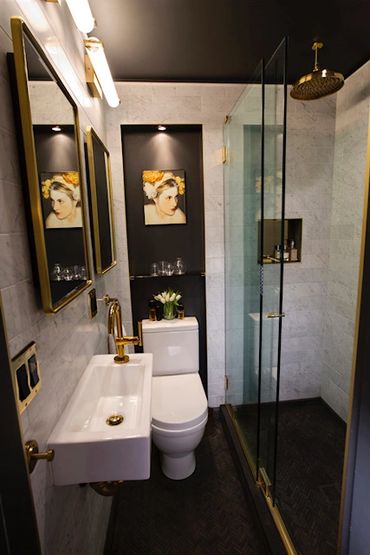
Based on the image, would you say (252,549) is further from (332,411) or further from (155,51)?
(155,51)

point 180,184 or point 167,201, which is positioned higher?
point 180,184

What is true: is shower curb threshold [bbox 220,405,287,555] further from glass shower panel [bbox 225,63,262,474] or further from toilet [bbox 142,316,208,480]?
toilet [bbox 142,316,208,480]

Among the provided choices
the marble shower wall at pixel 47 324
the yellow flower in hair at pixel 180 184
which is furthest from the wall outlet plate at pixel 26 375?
the yellow flower in hair at pixel 180 184

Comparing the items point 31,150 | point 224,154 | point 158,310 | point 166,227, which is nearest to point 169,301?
point 158,310

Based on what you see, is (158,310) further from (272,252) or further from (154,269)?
(272,252)

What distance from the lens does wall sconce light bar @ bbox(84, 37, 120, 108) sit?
130 cm

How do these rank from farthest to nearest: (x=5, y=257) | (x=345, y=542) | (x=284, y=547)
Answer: (x=284, y=547) → (x=345, y=542) → (x=5, y=257)

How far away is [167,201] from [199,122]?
63cm

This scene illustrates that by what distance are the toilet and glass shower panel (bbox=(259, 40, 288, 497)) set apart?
0.39 meters

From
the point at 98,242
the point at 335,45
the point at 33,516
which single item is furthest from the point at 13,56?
the point at 335,45

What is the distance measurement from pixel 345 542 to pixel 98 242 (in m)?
1.55

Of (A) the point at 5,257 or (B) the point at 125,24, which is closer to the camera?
(A) the point at 5,257

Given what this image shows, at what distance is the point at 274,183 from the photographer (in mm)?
1420

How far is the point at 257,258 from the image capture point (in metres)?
1.70
